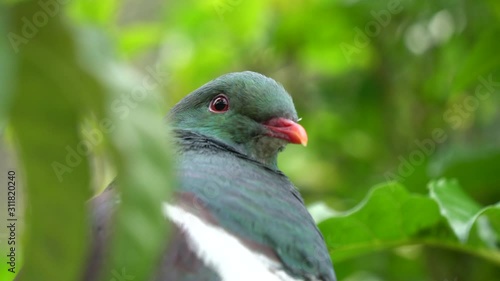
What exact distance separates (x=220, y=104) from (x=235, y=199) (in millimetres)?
444

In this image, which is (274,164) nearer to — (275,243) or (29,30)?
(275,243)

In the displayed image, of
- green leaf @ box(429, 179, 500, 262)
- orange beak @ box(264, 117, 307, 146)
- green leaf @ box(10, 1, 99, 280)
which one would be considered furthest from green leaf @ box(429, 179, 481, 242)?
green leaf @ box(10, 1, 99, 280)

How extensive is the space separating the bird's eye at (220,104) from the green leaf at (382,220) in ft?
1.02

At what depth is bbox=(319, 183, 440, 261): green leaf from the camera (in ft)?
5.12

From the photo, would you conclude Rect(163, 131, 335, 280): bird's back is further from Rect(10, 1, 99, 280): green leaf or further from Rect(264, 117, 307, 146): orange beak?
Rect(10, 1, 99, 280): green leaf

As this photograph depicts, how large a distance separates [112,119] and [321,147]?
2362 mm

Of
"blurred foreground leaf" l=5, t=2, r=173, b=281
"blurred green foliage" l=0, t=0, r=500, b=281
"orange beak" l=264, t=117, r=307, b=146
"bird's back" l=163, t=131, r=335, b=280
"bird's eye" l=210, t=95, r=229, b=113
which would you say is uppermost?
"blurred green foliage" l=0, t=0, r=500, b=281

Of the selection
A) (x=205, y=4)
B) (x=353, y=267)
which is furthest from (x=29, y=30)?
(x=205, y=4)

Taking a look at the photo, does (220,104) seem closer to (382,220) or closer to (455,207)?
(382,220)

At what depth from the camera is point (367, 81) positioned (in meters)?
2.69

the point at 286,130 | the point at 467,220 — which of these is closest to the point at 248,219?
the point at 286,130

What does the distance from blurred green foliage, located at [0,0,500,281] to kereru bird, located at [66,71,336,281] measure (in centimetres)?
40

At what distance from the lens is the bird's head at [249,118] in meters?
1.59

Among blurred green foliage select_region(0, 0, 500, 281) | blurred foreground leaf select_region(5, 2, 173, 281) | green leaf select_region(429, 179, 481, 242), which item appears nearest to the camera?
blurred foreground leaf select_region(5, 2, 173, 281)
